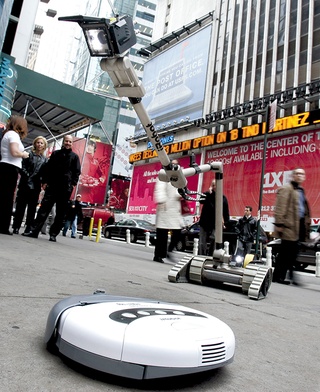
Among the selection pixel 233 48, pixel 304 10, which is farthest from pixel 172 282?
pixel 233 48

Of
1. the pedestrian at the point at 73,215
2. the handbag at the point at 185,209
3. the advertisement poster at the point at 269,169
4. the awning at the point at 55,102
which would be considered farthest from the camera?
the advertisement poster at the point at 269,169

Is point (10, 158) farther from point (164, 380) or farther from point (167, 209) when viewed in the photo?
point (164, 380)

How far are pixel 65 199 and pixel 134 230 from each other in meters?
11.3

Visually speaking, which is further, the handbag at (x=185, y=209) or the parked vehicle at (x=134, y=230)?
the parked vehicle at (x=134, y=230)

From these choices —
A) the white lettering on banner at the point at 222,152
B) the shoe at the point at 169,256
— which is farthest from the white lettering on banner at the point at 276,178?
the shoe at the point at 169,256

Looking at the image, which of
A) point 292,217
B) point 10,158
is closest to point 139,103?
point 292,217

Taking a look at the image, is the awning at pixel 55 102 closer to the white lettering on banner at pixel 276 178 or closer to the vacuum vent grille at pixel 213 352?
the white lettering on banner at pixel 276 178

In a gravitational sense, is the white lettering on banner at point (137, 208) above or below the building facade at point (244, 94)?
below

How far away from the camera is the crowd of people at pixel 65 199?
5.23 meters

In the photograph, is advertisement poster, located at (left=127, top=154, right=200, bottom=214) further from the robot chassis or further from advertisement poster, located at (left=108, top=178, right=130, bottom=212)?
the robot chassis

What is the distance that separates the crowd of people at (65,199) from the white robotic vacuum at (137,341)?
385 cm

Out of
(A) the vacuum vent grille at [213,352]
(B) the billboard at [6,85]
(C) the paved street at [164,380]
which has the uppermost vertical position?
(B) the billboard at [6,85]

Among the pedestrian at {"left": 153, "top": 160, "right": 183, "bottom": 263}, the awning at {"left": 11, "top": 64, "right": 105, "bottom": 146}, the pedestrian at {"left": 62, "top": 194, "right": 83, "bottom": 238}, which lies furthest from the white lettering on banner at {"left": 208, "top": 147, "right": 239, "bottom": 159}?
the pedestrian at {"left": 153, "top": 160, "right": 183, "bottom": 263}

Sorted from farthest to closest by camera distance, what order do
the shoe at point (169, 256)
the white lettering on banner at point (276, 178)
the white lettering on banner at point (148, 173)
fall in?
the white lettering on banner at point (148, 173) → the white lettering on banner at point (276, 178) → the shoe at point (169, 256)
